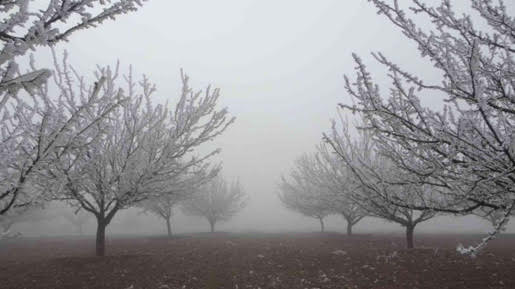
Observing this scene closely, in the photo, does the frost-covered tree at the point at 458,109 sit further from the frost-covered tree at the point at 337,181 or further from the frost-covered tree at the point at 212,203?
the frost-covered tree at the point at 212,203

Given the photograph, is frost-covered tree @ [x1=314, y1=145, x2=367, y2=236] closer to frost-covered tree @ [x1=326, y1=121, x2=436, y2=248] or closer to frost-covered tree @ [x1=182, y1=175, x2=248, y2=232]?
frost-covered tree @ [x1=326, y1=121, x2=436, y2=248]

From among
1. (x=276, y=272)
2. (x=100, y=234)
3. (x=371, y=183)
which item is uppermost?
(x=371, y=183)

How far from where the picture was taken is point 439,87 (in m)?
2.40

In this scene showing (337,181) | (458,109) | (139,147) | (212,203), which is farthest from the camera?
(212,203)

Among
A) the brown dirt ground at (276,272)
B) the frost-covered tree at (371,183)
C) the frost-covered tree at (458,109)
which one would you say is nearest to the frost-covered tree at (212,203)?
the brown dirt ground at (276,272)

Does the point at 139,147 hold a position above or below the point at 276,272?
above

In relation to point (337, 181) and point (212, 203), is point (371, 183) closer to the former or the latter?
point (337, 181)

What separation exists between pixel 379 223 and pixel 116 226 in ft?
177

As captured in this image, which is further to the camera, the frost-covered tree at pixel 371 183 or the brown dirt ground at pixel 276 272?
the brown dirt ground at pixel 276 272

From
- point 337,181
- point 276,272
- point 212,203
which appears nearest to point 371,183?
point 276,272

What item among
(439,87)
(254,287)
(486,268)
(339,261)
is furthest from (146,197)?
(486,268)

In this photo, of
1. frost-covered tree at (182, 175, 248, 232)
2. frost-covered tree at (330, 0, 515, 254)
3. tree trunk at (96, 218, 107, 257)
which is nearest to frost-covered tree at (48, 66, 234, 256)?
tree trunk at (96, 218, 107, 257)

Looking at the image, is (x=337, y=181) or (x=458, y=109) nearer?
(x=458, y=109)

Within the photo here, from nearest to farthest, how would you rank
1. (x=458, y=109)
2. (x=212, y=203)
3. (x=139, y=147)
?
(x=458, y=109) < (x=139, y=147) < (x=212, y=203)
